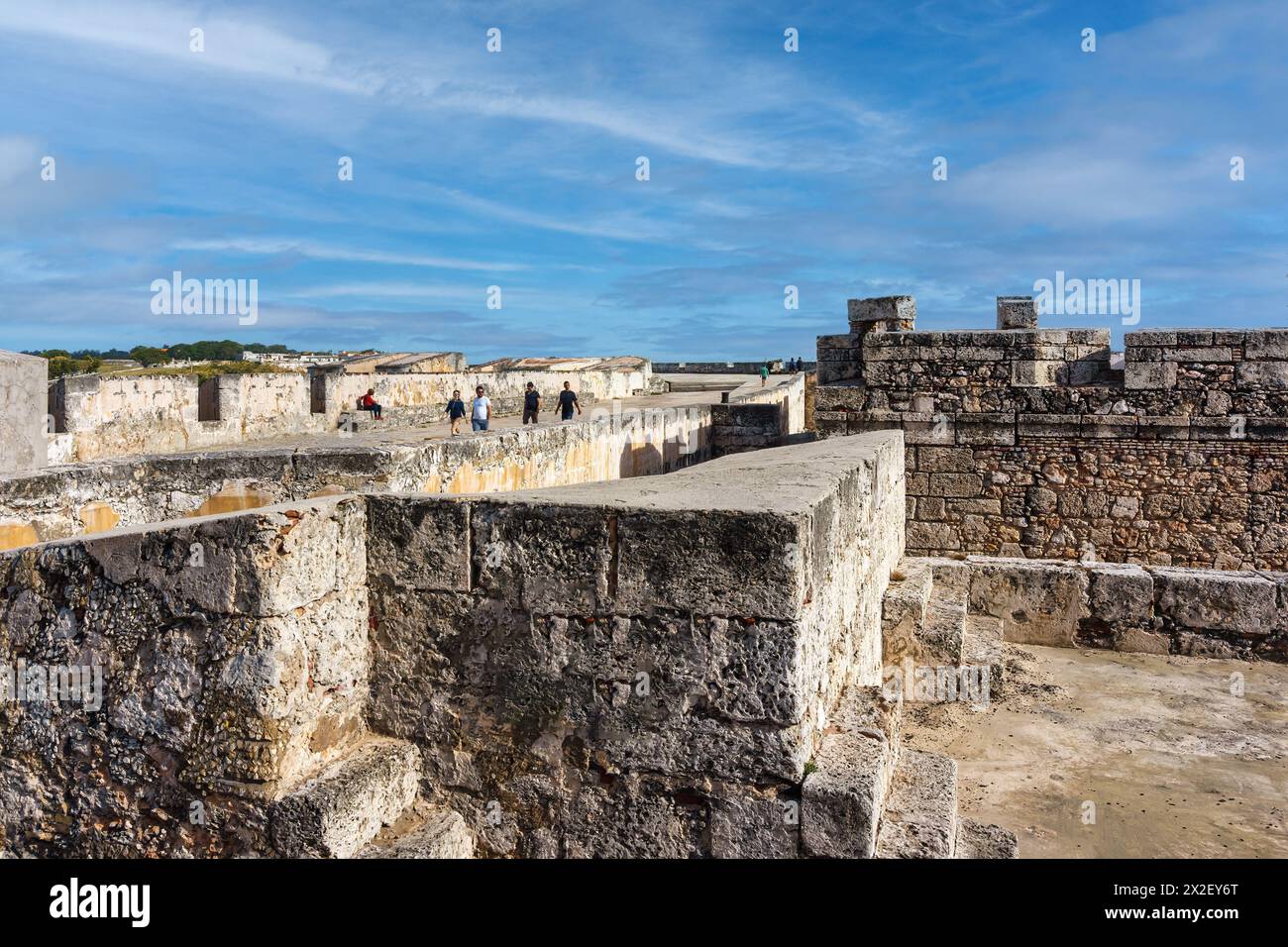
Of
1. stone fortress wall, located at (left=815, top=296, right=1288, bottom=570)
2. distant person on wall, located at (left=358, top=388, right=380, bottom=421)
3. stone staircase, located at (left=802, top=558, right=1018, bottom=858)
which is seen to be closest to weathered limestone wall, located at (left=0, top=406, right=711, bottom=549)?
stone staircase, located at (left=802, top=558, right=1018, bottom=858)

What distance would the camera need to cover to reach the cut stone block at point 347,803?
104 inches

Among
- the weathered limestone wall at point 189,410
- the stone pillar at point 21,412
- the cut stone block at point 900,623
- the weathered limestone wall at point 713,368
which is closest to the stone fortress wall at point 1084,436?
the cut stone block at point 900,623

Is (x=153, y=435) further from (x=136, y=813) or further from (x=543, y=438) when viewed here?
(x=136, y=813)

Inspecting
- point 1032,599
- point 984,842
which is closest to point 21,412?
point 984,842

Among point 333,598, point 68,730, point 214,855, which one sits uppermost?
point 333,598

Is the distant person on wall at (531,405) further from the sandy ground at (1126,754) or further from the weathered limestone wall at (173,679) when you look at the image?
the weathered limestone wall at (173,679)

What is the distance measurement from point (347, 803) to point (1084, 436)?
32.8ft

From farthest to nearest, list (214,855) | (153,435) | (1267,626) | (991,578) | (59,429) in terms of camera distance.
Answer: (153,435), (59,429), (991,578), (1267,626), (214,855)

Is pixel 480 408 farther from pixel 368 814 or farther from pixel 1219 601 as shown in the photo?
pixel 368 814

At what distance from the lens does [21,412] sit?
16.7ft

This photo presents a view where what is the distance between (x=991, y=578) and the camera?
7.07m

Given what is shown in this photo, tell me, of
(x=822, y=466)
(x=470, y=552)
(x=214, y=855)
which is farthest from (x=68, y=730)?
(x=822, y=466)

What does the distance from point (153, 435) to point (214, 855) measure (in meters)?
9.77

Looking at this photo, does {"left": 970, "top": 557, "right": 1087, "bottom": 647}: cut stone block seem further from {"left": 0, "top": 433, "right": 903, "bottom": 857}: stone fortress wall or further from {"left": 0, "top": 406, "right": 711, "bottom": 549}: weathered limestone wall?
{"left": 0, "top": 433, "right": 903, "bottom": 857}: stone fortress wall
